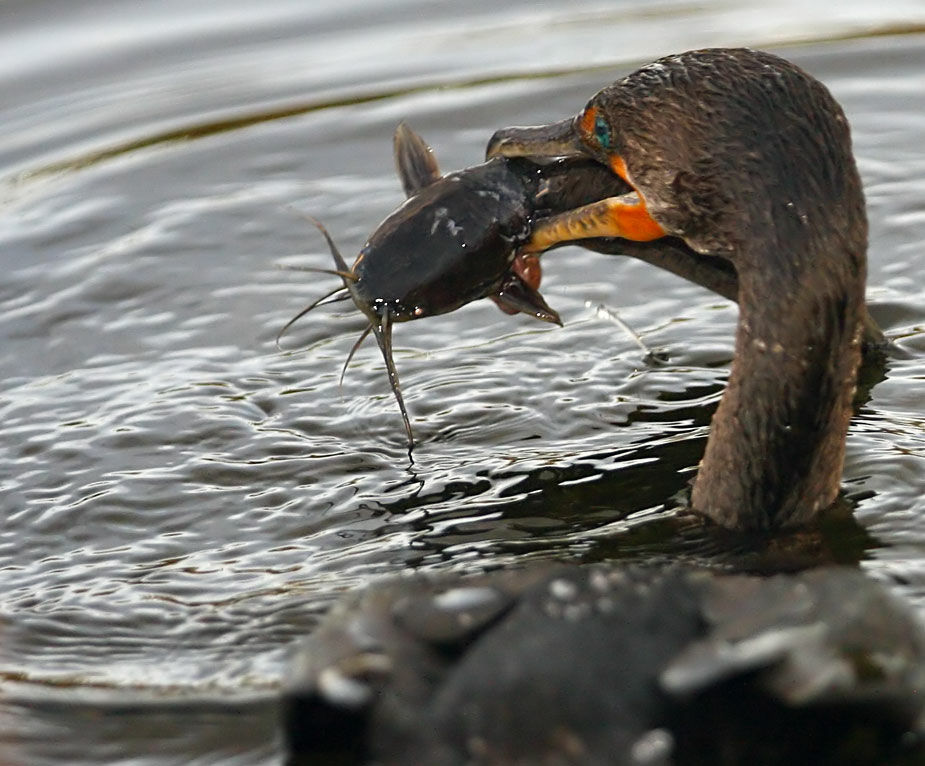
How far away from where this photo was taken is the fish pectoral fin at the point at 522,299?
5.46 meters

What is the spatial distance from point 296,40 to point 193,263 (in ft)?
9.90

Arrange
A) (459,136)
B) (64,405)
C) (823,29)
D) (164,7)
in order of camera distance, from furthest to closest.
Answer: (164,7) → (823,29) → (459,136) → (64,405)

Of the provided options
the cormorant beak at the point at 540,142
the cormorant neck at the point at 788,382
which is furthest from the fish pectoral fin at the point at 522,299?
the cormorant neck at the point at 788,382

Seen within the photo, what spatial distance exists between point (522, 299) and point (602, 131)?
0.60 meters

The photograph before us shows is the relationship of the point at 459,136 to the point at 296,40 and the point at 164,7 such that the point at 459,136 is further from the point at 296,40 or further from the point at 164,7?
the point at 164,7

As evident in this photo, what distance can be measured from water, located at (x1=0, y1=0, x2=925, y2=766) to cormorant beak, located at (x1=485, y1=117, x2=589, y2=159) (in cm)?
87

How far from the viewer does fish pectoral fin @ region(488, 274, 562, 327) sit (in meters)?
5.46

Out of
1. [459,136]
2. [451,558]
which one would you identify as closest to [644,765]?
[451,558]

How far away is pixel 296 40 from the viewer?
9.77 m

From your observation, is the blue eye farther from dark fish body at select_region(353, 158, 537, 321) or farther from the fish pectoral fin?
the fish pectoral fin

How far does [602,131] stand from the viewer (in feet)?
17.9

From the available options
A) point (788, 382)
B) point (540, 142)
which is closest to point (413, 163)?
point (540, 142)

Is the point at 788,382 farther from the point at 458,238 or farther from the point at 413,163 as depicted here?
the point at 413,163

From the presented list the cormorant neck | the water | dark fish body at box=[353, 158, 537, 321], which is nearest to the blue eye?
dark fish body at box=[353, 158, 537, 321]
